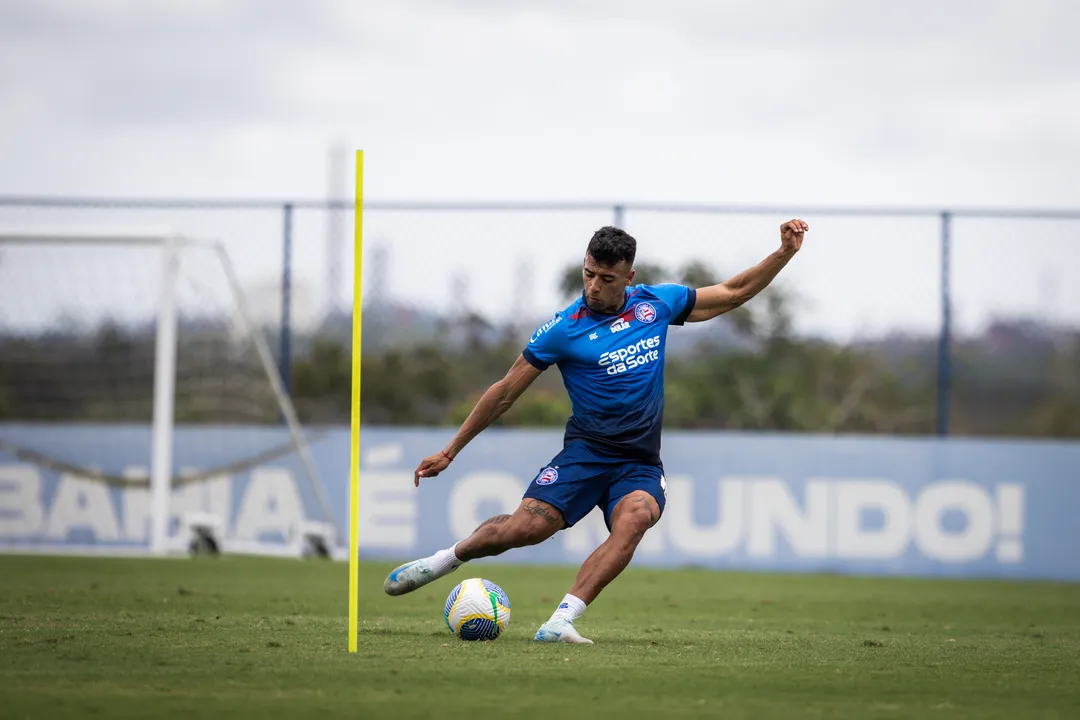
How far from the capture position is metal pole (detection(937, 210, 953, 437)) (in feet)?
→ 52.5

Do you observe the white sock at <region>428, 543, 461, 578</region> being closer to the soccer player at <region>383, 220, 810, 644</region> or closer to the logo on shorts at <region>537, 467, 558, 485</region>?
the soccer player at <region>383, 220, 810, 644</region>

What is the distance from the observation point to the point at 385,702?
5012mm

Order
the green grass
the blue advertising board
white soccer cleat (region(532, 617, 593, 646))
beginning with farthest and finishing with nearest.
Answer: the blue advertising board < white soccer cleat (region(532, 617, 593, 646)) < the green grass

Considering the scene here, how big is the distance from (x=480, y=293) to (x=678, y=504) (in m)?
3.73

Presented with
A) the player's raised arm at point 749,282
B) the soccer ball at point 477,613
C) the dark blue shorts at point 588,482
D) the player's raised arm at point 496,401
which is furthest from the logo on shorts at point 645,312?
the soccer ball at point 477,613

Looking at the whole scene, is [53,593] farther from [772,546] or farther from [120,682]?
[772,546]

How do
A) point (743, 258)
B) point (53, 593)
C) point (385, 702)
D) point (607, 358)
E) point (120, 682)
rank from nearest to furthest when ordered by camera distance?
1. point (385, 702)
2. point (120, 682)
3. point (607, 358)
4. point (53, 593)
5. point (743, 258)

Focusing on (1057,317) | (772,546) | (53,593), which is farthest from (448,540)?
(1057,317)

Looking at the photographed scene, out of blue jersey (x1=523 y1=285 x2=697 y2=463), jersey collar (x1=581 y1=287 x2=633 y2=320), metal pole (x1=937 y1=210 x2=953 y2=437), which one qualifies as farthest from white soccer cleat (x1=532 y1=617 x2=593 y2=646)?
metal pole (x1=937 y1=210 x2=953 y2=437)

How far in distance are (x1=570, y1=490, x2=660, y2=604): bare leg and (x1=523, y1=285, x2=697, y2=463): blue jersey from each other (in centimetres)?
36

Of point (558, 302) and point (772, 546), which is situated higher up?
point (558, 302)

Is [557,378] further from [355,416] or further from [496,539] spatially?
[355,416]

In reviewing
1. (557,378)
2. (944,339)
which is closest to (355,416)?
(557,378)

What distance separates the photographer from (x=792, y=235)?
7.50m
